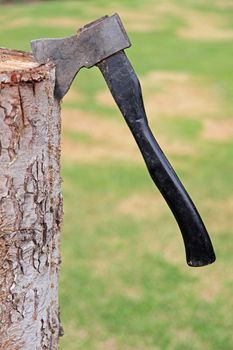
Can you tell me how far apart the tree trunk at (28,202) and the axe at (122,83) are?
66 millimetres

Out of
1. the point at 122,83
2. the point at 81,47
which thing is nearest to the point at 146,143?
the point at 122,83

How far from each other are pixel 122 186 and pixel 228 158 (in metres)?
1.24

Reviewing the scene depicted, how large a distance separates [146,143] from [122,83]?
15cm

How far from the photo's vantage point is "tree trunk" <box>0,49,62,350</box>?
5.13 ft

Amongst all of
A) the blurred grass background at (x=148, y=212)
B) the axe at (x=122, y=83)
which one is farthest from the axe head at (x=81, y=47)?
the blurred grass background at (x=148, y=212)

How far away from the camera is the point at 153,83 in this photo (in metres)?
9.72

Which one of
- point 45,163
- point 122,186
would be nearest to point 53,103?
point 45,163

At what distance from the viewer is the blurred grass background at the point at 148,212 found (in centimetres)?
418

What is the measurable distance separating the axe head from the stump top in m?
0.03

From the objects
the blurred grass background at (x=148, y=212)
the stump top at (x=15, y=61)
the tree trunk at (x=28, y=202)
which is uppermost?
the stump top at (x=15, y=61)

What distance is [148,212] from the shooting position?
18.9 ft

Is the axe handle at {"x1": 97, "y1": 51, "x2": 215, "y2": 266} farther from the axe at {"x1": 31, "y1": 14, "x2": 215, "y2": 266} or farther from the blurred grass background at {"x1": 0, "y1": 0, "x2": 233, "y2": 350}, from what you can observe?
the blurred grass background at {"x1": 0, "y1": 0, "x2": 233, "y2": 350}

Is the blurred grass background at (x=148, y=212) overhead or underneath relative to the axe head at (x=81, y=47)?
underneath

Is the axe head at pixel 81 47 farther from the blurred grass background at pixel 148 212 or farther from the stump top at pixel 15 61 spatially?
the blurred grass background at pixel 148 212
